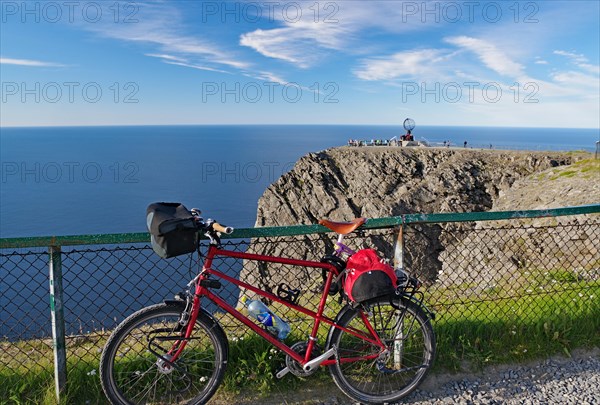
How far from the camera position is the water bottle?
4.30 m

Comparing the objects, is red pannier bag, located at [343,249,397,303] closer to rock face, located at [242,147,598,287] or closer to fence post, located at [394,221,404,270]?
fence post, located at [394,221,404,270]

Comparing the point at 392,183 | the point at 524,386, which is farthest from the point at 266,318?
the point at 392,183

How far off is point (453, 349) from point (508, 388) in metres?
0.69

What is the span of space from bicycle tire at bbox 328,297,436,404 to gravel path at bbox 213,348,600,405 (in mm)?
192

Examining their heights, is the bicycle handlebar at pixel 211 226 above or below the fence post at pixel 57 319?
above

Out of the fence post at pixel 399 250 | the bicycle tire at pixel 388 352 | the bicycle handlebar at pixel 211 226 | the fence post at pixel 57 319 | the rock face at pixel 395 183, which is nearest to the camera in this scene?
the bicycle handlebar at pixel 211 226

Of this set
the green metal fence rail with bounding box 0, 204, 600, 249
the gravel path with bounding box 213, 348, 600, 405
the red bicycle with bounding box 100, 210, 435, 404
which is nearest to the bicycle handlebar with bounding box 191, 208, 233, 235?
the red bicycle with bounding box 100, 210, 435, 404

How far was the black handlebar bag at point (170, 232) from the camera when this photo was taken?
12.5ft

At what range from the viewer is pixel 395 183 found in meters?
56.6

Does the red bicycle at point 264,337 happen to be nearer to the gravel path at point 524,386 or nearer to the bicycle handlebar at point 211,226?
the bicycle handlebar at point 211,226

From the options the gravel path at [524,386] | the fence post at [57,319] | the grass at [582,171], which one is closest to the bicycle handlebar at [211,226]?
the fence post at [57,319]

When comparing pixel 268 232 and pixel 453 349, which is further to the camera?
pixel 453 349

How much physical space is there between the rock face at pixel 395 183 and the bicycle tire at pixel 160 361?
44.3 meters

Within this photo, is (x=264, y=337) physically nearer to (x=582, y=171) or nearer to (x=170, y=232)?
(x=170, y=232)
